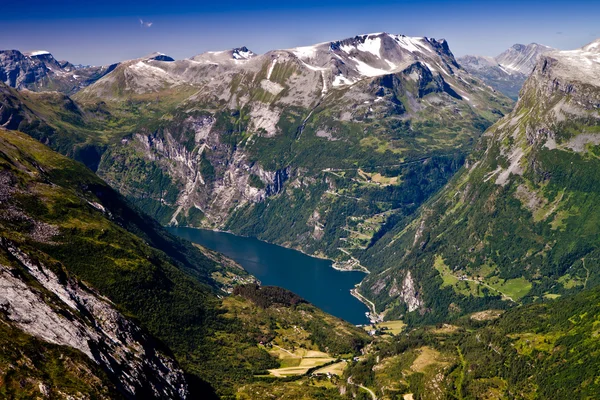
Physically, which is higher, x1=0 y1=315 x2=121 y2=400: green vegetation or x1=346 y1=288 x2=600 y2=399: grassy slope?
x1=0 y1=315 x2=121 y2=400: green vegetation

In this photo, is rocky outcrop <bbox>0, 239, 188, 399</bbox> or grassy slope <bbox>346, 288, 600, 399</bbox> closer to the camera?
rocky outcrop <bbox>0, 239, 188, 399</bbox>

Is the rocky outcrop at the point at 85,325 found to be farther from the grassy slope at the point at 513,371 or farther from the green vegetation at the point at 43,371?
the grassy slope at the point at 513,371

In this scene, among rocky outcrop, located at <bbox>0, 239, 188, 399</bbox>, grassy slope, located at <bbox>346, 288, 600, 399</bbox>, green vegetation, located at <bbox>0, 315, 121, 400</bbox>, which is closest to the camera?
green vegetation, located at <bbox>0, 315, 121, 400</bbox>

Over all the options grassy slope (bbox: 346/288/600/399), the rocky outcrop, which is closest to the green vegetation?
the rocky outcrop

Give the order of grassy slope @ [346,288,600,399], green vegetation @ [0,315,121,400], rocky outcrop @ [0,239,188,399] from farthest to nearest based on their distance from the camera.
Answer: grassy slope @ [346,288,600,399]
rocky outcrop @ [0,239,188,399]
green vegetation @ [0,315,121,400]

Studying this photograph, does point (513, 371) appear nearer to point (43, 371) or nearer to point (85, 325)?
point (85, 325)

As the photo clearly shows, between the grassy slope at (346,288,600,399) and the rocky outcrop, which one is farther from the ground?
the rocky outcrop

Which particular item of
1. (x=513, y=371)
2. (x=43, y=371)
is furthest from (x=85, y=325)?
(x=513, y=371)

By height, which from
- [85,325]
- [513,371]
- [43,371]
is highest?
[85,325]

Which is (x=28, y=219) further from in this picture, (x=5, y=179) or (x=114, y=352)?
(x=114, y=352)

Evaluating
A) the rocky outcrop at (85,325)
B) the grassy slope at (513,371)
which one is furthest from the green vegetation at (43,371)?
the grassy slope at (513,371)

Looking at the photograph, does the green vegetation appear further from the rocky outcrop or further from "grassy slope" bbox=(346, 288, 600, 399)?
"grassy slope" bbox=(346, 288, 600, 399)

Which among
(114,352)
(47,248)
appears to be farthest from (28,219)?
(114,352)
